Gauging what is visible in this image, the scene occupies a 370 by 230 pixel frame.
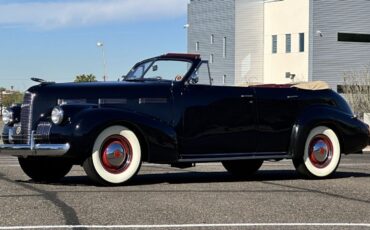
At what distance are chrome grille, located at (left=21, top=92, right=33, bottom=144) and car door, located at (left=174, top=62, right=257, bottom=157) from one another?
2.05m

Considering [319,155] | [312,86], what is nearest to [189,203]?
[319,155]

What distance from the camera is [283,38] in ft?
231

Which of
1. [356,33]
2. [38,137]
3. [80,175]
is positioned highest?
[356,33]

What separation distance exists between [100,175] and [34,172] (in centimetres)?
161

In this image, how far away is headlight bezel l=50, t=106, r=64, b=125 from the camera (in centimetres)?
941

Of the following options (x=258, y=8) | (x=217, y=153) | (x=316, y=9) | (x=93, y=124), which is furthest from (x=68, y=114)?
(x=258, y=8)

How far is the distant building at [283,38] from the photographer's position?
6719cm

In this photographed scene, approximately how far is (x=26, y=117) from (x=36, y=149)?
65 centimetres

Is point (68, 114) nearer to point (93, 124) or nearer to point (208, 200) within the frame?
point (93, 124)

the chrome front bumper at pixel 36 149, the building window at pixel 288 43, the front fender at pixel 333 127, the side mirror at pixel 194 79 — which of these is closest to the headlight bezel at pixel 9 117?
the chrome front bumper at pixel 36 149

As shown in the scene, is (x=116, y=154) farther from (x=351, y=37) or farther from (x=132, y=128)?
(x=351, y=37)

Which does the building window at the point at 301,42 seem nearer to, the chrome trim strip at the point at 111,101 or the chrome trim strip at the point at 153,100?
the chrome trim strip at the point at 153,100

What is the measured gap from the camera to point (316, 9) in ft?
218

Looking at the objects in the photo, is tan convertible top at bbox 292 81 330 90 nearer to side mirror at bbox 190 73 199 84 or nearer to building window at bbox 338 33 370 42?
side mirror at bbox 190 73 199 84
